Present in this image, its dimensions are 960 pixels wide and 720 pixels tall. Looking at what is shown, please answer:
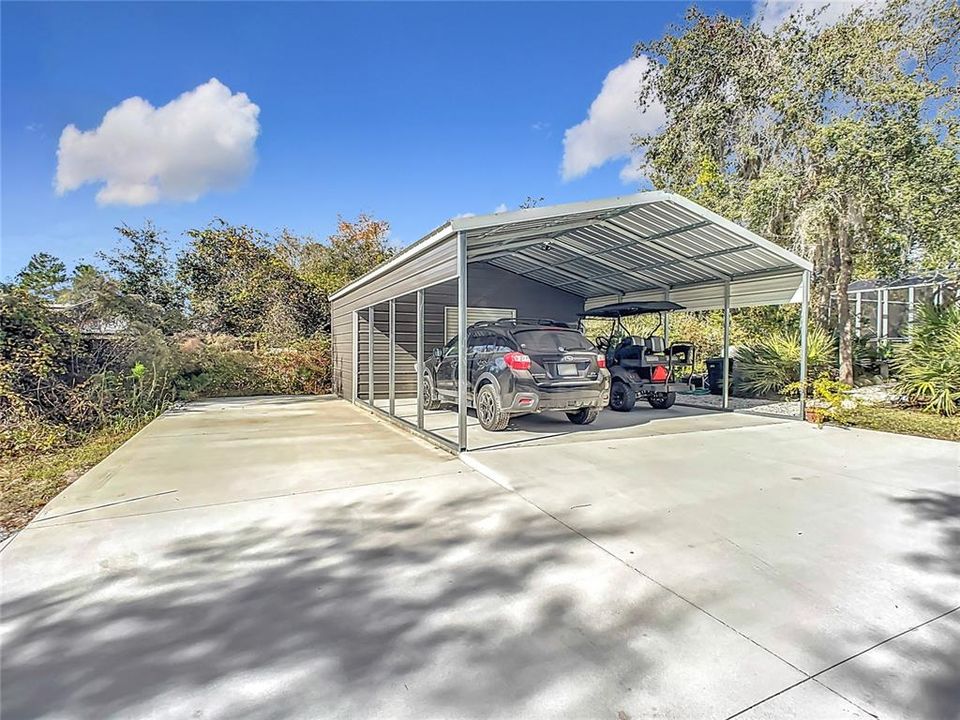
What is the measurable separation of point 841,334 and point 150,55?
14.5 m

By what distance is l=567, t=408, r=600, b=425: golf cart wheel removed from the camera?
7.36m

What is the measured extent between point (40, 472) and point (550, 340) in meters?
6.03

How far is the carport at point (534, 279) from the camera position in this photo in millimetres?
6215

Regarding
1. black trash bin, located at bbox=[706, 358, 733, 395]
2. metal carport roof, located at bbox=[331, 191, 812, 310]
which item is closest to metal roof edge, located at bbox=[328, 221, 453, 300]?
metal carport roof, located at bbox=[331, 191, 812, 310]

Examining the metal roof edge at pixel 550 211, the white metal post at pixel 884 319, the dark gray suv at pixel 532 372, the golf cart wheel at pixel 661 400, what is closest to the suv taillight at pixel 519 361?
the dark gray suv at pixel 532 372

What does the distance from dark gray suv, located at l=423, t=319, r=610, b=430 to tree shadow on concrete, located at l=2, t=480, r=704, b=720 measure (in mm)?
3196

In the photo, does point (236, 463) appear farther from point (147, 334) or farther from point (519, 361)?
point (147, 334)

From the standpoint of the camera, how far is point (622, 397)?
9.13 m

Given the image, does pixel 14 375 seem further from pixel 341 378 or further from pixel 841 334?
pixel 841 334

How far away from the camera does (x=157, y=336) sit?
10.0 metres

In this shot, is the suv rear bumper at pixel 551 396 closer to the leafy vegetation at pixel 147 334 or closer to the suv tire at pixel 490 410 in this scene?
the suv tire at pixel 490 410

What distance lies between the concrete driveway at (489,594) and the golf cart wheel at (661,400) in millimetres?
4319

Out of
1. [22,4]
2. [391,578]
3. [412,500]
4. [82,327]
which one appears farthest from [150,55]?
[391,578]

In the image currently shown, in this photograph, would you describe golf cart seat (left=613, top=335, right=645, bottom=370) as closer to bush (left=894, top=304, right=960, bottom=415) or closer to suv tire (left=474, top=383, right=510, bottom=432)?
suv tire (left=474, top=383, right=510, bottom=432)
